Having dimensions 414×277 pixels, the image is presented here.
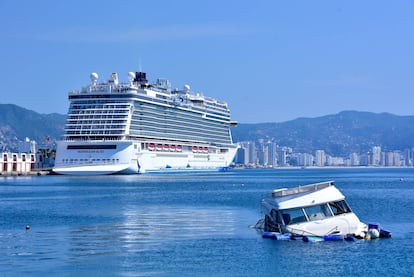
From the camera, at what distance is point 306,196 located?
106 feet

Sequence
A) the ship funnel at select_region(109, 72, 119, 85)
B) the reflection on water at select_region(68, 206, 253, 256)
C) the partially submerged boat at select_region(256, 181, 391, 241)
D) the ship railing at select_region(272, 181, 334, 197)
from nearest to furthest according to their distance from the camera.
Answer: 1. the reflection on water at select_region(68, 206, 253, 256)
2. the partially submerged boat at select_region(256, 181, 391, 241)
3. the ship railing at select_region(272, 181, 334, 197)
4. the ship funnel at select_region(109, 72, 119, 85)

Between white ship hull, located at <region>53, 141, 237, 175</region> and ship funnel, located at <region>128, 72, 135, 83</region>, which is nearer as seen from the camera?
white ship hull, located at <region>53, 141, 237, 175</region>

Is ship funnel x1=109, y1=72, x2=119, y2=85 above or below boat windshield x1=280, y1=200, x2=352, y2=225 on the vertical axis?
above

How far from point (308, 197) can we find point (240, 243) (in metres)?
3.62

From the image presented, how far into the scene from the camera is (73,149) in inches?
3996

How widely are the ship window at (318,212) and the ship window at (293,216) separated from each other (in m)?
0.28

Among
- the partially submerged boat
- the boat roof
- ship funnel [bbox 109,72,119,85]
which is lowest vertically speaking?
the partially submerged boat

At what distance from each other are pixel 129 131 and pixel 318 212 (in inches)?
2845

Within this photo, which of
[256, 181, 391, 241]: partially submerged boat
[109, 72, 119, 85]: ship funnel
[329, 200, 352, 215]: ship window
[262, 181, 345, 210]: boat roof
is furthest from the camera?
[109, 72, 119, 85]: ship funnel

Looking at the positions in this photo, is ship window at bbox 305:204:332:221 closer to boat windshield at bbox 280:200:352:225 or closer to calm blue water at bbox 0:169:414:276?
boat windshield at bbox 280:200:352:225

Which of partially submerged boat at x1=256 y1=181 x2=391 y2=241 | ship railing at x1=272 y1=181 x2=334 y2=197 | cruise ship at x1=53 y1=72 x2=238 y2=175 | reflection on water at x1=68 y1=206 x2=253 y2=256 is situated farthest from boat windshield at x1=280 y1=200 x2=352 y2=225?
cruise ship at x1=53 y1=72 x2=238 y2=175

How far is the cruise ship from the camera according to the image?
10044 centimetres

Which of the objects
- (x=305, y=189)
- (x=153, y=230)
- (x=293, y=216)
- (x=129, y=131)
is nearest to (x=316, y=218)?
(x=293, y=216)

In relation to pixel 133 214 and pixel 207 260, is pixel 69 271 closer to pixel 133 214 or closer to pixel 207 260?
pixel 207 260
